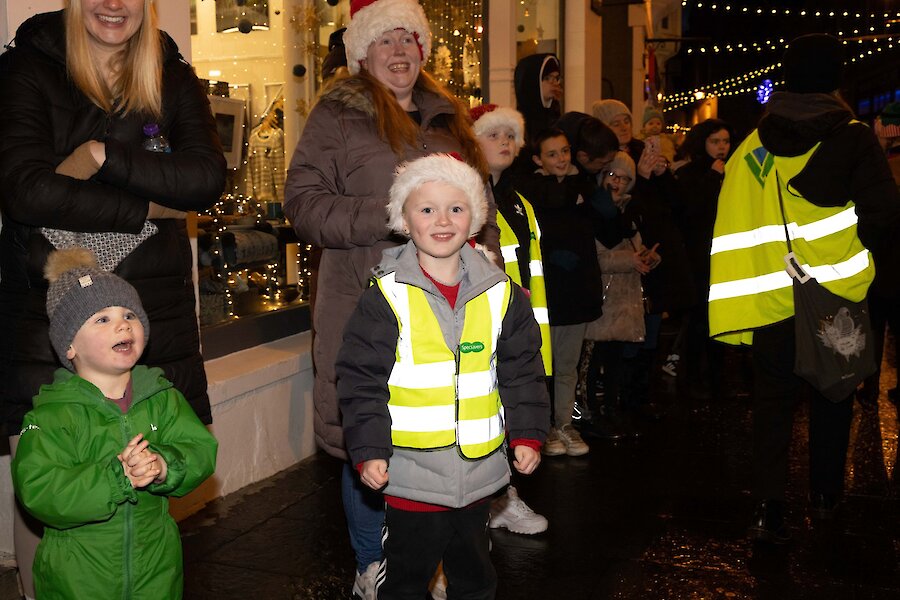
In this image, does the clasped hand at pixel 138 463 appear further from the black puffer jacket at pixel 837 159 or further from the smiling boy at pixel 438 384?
the black puffer jacket at pixel 837 159

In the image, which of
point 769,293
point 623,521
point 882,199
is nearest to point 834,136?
point 882,199

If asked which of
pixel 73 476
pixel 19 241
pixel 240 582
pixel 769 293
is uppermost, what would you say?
pixel 19 241

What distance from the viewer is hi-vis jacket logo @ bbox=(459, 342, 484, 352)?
306 cm

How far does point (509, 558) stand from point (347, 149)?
1.95m

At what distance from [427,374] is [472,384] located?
14 cm

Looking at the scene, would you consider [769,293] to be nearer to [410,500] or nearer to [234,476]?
[410,500]

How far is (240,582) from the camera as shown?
423 cm

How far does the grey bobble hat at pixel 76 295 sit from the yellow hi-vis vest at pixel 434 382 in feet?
2.48

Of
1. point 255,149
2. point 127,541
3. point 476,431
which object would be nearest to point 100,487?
point 127,541

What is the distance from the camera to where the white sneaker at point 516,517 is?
4.76 m

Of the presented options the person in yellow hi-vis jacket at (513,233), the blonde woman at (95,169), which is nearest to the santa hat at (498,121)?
the person in yellow hi-vis jacket at (513,233)

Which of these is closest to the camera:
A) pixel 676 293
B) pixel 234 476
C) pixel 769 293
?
pixel 769 293

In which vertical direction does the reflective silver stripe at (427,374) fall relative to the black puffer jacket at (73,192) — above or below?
below

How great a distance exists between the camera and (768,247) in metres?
4.54
